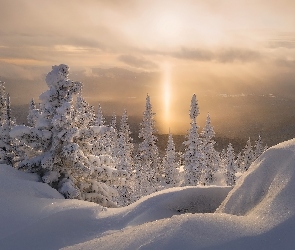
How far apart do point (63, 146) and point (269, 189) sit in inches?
433

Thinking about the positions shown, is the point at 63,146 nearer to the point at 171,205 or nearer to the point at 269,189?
the point at 171,205

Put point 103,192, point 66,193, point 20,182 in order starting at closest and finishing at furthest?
point 20,182
point 66,193
point 103,192

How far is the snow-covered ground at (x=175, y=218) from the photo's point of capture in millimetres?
3213

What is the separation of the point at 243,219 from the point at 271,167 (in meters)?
1.36

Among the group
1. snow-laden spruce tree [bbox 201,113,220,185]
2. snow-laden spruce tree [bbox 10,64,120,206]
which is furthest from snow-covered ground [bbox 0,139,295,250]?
snow-laden spruce tree [bbox 201,113,220,185]

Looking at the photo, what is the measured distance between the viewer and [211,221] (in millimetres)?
3596

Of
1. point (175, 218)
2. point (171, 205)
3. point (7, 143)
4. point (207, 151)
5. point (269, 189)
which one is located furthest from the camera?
point (207, 151)

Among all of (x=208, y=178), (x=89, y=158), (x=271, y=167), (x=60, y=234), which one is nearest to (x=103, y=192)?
(x=89, y=158)

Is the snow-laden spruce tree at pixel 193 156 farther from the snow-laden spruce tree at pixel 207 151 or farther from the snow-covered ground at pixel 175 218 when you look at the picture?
the snow-covered ground at pixel 175 218

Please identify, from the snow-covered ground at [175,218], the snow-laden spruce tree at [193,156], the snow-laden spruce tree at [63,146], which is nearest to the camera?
the snow-covered ground at [175,218]

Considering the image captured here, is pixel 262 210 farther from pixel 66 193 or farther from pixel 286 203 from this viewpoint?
pixel 66 193

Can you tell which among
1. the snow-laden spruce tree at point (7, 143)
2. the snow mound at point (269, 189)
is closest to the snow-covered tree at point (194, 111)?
the snow-laden spruce tree at point (7, 143)

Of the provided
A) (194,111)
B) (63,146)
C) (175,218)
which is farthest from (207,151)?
(175,218)

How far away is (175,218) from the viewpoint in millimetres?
3828
